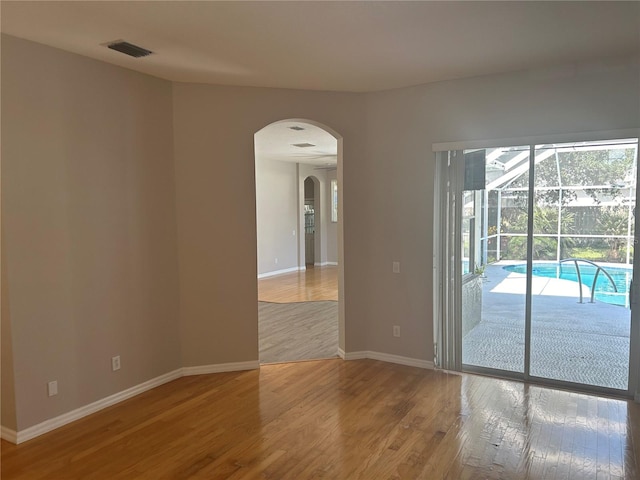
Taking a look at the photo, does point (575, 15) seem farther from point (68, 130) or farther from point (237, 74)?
point (68, 130)

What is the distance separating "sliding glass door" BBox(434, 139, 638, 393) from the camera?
3.75m

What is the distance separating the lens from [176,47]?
3221 mm

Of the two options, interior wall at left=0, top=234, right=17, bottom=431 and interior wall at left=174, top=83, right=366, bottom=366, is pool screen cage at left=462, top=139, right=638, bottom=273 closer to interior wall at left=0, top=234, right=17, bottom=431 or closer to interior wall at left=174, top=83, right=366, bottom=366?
interior wall at left=174, top=83, right=366, bottom=366

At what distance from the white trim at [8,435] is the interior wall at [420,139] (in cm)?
303

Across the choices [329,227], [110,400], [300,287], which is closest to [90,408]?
[110,400]

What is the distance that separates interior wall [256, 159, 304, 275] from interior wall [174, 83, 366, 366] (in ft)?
19.0

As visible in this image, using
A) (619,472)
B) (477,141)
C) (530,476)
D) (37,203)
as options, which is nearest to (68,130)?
(37,203)

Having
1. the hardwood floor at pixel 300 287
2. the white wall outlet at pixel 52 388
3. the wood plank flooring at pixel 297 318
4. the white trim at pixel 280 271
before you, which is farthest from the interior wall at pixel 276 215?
the white wall outlet at pixel 52 388

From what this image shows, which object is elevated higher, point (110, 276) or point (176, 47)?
point (176, 47)

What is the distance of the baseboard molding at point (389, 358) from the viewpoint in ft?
14.7

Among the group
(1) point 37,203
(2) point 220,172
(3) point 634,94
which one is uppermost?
(3) point 634,94

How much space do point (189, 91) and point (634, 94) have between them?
12.1ft

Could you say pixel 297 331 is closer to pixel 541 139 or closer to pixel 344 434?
pixel 344 434

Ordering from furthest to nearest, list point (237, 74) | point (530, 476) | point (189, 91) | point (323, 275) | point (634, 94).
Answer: point (323, 275) < point (189, 91) < point (237, 74) < point (634, 94) < point (530, 476)
